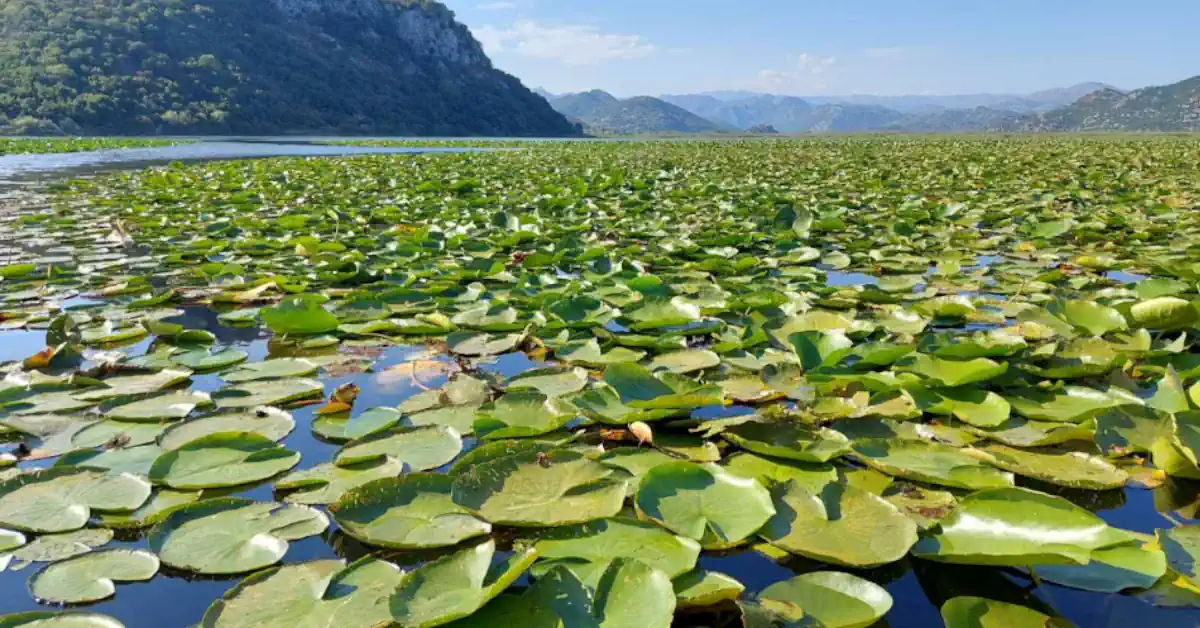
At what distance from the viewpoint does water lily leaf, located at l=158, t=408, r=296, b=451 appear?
1500 millimetres

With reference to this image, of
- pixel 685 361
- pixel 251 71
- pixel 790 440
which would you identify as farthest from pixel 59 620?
A: pixel 251 71

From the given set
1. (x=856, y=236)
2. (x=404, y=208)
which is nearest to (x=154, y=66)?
(x=404, y=208)

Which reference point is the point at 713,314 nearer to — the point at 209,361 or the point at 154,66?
the point at 209,361

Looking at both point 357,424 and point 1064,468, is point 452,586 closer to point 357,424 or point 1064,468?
point 357,424

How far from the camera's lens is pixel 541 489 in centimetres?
123

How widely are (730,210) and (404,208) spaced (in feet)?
9.00

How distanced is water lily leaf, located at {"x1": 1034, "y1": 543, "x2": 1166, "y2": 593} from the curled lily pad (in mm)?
194

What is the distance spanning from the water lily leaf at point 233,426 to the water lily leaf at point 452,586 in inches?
30.2

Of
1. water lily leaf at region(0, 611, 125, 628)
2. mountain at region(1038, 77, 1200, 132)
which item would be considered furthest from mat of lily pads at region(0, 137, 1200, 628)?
mountain at region(1038, 77, 1200, 132)

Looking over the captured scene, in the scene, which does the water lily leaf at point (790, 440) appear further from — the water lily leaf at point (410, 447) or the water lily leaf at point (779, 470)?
the water lily leaf at point (410, 447)

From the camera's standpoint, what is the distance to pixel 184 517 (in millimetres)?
1171

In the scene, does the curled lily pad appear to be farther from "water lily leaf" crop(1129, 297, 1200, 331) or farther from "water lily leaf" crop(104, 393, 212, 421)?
"water lily leaf" crop(1129, 297, 1200, 331)

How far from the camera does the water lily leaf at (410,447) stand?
139 cm

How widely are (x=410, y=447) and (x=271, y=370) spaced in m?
0.73
